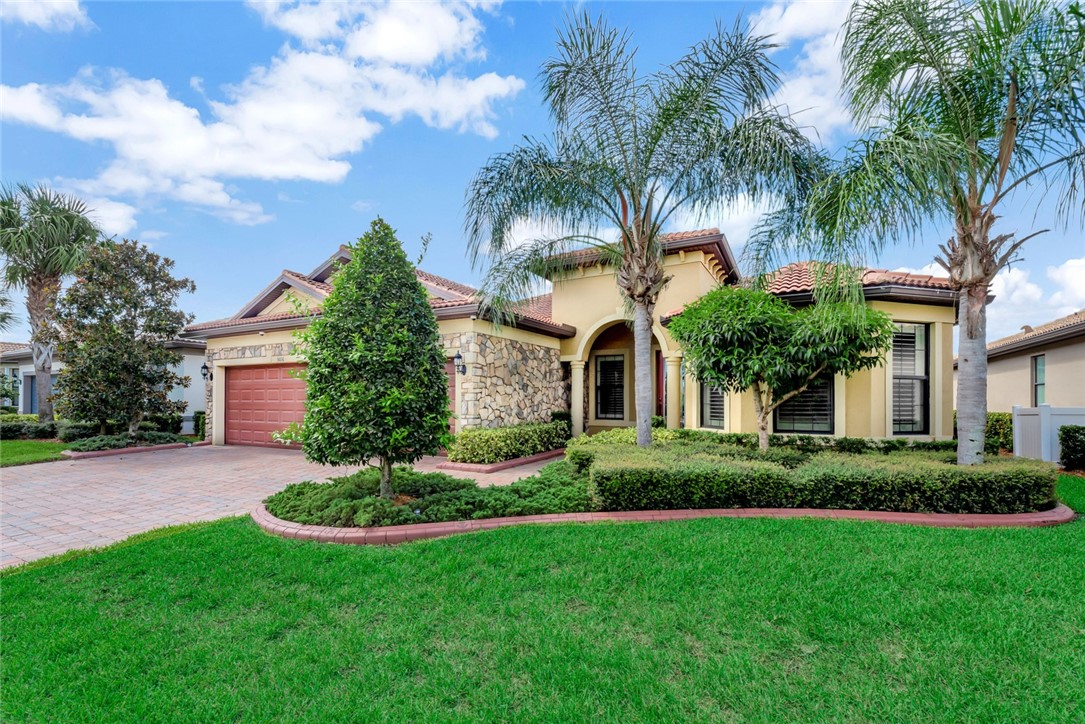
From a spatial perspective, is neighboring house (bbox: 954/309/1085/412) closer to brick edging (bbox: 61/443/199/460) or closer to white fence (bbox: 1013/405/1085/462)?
white fence (bbox: 1013/405/1085/462)

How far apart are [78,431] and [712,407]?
18.1 meters

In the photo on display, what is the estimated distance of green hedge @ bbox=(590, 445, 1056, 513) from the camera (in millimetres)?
5656

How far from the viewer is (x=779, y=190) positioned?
7793 mm

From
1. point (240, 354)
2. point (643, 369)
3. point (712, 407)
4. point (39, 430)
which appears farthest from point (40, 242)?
point (712, 407)

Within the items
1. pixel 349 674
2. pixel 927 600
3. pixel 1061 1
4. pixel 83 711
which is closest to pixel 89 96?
pixel 83 711

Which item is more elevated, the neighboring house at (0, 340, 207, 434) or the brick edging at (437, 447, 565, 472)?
the neighboring house at (0, 340, 207, 434)

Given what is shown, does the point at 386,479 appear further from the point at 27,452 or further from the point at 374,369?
the point at 27,452

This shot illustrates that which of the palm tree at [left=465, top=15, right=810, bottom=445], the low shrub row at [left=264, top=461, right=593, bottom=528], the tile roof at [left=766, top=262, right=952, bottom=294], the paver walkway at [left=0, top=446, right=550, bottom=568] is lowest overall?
the paver walkway at [left=0, top=446, right=550, bottom=568]

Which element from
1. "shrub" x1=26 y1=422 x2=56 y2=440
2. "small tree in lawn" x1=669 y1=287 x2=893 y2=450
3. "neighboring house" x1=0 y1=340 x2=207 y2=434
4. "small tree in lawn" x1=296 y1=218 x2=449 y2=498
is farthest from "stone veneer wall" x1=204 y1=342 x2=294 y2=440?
"small tree in lawn" x1=669 y1=287 x2=893 y2=450

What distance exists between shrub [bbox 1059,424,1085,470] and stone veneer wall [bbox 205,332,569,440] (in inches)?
424

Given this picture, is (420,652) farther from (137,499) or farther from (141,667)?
(137,499)

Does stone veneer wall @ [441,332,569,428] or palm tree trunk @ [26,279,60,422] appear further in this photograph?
palm tree trunk @ [26,279,60,422]

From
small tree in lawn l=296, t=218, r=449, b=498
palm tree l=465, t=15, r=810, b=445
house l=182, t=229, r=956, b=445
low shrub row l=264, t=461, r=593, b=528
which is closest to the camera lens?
low shrub row l=264, t=461, r=593, b=528

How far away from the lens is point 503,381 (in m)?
11.8
